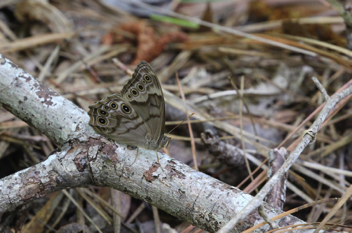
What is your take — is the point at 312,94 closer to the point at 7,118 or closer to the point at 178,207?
the point at 178,207

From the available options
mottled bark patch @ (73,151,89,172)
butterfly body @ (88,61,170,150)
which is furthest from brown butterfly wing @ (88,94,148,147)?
mottled bark patch @ (73,151,89,172)

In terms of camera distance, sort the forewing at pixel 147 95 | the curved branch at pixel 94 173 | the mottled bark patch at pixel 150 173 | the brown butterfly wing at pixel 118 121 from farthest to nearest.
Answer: the forewing at pixel 147 95
the brown butterfly wing at pixel 118 121
the mottled bark patch at pixel 150 173
the curved branch at pixel 94 173

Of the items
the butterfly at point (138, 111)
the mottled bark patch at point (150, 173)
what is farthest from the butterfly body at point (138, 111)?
the mottled bark patch at point (150, 173)

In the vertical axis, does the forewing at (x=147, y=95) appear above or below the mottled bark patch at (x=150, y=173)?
→ above

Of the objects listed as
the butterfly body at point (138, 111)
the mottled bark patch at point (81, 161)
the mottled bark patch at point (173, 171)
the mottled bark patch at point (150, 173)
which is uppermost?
the butterfly body at point (138, 111)

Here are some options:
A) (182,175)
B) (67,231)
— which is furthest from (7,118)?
(182,175)

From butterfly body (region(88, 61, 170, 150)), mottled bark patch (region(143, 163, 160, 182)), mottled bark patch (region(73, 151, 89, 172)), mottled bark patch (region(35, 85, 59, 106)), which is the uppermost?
butterfly body (region(88, 61, 170, 150))

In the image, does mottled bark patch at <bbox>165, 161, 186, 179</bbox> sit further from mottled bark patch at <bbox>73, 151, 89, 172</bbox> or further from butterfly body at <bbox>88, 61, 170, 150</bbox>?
mottled bark patch at <bbox>73, 151, 89, 172</bbox>

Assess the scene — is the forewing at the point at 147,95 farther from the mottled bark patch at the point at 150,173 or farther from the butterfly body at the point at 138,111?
the mottled bark patch at the point at 150,173
